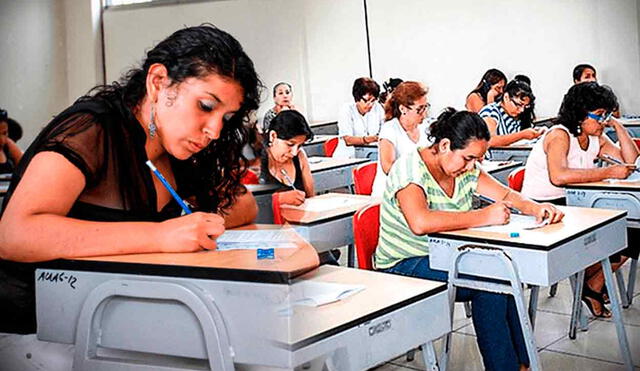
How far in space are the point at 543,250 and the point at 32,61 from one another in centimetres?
146

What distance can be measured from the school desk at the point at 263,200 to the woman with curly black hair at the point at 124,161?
18 cm

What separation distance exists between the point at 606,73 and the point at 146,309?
2089mm

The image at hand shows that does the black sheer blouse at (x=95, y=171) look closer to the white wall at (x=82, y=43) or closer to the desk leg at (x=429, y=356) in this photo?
the white wall at (x=82, y=43)

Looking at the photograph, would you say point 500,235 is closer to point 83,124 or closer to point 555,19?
point 555,19

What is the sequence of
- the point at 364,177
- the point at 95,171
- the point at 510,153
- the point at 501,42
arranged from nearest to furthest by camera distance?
the point at 95,171
the point at 501,42
the point at 364,177
the point at 510,153

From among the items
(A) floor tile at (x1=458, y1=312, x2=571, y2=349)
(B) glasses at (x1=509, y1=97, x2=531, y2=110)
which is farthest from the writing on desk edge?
(A) floor tile at (x1=458, y1=312, x2=571, y2=349)

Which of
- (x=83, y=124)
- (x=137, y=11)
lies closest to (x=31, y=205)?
(x=83, y=124)

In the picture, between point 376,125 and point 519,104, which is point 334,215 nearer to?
point 376,125

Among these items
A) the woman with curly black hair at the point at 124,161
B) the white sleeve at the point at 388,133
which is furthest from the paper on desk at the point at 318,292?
the white sleeve at the point at 388,133

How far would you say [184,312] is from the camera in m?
0.60

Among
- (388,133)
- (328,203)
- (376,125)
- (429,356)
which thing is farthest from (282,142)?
(388,133)

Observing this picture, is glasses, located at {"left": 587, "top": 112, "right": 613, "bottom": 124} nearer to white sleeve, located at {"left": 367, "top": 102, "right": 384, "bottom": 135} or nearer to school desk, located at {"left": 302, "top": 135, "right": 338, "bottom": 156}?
white sleeve, located at {"left": 367, "top": 102, "right": 384, "bottom": 135}

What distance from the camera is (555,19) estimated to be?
81.0 inches

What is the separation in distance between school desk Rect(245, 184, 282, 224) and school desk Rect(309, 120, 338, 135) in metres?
0.31
